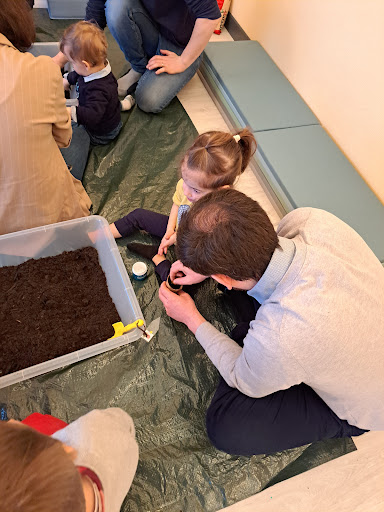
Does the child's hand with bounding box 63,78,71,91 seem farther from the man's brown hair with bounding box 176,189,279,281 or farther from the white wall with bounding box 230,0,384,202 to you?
the man's brown hair with bounding box 176,189,279,281

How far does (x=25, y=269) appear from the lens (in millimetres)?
1353

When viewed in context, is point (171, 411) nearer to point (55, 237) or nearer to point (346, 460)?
point (346, 460)

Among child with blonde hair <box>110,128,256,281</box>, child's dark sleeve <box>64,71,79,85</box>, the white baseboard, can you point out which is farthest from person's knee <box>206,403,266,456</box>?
the white baseboard

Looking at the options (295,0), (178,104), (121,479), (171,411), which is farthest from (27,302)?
(295,0)

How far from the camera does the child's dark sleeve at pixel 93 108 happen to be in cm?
165

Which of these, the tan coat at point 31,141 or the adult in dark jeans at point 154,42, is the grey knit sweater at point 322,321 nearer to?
the tan coat at point 31,141

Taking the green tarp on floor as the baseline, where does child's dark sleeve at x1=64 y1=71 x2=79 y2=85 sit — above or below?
above

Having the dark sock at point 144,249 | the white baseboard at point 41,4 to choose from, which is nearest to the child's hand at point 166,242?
the dark sock at point 144,249

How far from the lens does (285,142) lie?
1.80 metres

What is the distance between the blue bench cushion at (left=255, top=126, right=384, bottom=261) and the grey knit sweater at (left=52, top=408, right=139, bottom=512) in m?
1.17

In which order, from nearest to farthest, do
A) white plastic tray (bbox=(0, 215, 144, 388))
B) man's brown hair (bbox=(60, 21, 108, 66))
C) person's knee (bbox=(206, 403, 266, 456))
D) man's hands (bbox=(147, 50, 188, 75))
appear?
person's knee (bbox=(206, 403, 266, 456)), white plastic tray (bbox=(0, 215, 144, 388)), man's brown hair (bbox=(60, 21, 108, 66)), man's hands (bbox=(147, 50, 188, 75))

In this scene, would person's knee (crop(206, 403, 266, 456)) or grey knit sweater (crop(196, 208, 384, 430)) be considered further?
person's knee (crop(206, 403, 266, 456))

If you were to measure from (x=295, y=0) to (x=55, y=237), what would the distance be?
1.68 m

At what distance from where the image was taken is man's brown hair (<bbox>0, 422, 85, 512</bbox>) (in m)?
0.46
